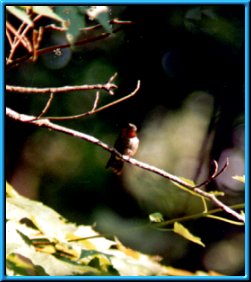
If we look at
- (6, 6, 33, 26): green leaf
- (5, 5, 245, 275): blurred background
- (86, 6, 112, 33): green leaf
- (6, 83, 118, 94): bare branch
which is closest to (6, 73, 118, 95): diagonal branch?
(6, 83, 118, 94): bare branch

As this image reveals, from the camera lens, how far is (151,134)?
13.0ft

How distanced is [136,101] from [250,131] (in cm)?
175

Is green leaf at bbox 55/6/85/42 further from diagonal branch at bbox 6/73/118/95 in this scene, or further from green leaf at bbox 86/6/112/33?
diagonal branch at bbox 6/73/118/95

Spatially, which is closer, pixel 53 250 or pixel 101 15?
pixel 101 15

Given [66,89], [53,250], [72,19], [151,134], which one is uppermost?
[72,19]

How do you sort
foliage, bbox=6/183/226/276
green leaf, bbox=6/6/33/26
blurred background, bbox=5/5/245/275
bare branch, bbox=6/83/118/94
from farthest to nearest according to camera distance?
blurred background, bbox=5/5/245/275 → foliage, bbox=6/183/226/276 → bare branch, bbox=6/83/118/94 → green leaf, bbox=6/6/33/26

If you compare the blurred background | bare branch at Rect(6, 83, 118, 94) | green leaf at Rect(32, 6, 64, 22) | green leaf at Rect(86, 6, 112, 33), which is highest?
green leaf at Rect(32, 6, 64, 22)

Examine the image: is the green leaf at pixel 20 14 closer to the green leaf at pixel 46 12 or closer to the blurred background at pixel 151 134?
the green leaf at pixel 46 12

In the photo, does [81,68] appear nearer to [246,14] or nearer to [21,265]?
[246,14]

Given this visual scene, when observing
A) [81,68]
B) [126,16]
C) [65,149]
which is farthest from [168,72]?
[126,16]

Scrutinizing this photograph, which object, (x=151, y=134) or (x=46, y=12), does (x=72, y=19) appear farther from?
(x=151, y=134)

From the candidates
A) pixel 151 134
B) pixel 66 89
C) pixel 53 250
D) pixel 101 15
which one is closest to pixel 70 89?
pixel 66 89

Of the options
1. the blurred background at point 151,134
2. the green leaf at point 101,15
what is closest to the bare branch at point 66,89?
A: the green leaf at point 101,15

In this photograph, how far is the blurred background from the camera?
3.09 m
